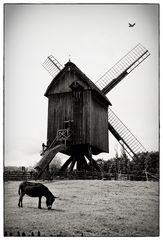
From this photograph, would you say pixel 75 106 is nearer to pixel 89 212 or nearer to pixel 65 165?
Result: pixel 65 165

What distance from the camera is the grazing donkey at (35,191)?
13.5 meters

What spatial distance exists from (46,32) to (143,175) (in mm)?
6519

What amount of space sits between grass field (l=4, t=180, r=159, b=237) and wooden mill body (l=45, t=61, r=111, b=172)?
8.24 ft

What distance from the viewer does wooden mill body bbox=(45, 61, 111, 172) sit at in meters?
16.3

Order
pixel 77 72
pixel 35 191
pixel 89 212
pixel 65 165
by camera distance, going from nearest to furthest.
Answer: pixel 89 212 → pixel 35 191 → pixel 77 72 → pixel 65 165

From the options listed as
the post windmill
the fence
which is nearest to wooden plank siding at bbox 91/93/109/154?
the post windmill

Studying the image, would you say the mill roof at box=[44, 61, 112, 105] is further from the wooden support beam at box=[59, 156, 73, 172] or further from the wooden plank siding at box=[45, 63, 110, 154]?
the wooden support beam at box=[59, 156, 73, 172]

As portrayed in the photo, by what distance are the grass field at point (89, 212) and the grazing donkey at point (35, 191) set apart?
168 millimetres

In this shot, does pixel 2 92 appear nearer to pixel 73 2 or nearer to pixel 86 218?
pixel 73 2

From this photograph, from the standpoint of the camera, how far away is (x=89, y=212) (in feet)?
42.8

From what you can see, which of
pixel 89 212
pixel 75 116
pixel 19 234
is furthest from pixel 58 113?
pixel 19 234

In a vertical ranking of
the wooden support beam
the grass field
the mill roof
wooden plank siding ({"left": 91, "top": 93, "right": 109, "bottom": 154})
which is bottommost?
the grass field

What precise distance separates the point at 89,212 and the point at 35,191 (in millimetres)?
1982

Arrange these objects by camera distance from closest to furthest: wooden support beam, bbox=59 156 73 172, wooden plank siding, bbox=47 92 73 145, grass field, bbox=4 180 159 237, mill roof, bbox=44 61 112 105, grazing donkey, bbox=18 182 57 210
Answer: grass field, bbox=4 180 159 237
grazing donkey, bbox=18 182 57 210
mill roof, bbox=44 61 112 105
wooden plank siding, bbox=47 92 73 145
wooden support beam, bbox=59 156 73 172
